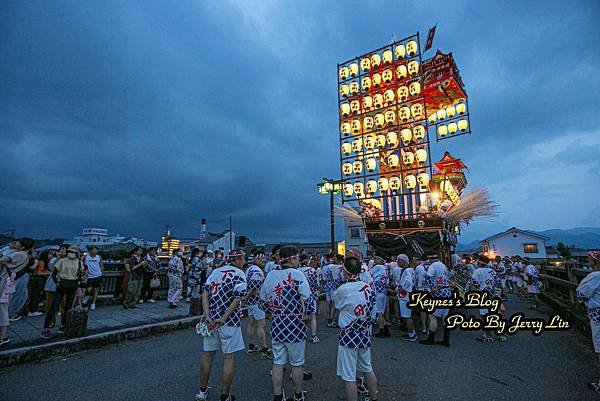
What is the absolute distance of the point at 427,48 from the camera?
15648 millimetres

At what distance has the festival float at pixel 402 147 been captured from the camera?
11.7 m

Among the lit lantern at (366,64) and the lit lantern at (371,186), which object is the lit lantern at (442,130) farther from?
the lit lantern at (366,64)

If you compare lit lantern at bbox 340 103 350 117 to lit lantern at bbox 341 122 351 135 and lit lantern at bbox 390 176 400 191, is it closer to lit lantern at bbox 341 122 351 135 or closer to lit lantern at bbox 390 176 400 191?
lit lantern at bbox 341 122 351 135

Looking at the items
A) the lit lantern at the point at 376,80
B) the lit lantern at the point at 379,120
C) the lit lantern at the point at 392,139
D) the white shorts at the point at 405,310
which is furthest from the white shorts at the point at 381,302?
the lit lantern at the point at 376,80

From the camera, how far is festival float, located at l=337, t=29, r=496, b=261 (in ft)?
38.5

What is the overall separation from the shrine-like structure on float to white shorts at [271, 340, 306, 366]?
914cm

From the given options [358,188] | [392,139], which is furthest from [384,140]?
[358,188]

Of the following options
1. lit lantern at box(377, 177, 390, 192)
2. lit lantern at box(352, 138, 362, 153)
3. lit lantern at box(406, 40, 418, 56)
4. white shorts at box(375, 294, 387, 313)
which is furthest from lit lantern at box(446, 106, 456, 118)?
white shorts at box(375, 294, 387, 313)

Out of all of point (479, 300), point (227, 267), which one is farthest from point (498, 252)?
point (227, 267)

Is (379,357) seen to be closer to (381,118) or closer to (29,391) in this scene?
(29,391)

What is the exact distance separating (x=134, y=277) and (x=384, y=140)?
43.0 feet

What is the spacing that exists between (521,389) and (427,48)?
1662 cm

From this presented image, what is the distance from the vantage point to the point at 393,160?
14180mm

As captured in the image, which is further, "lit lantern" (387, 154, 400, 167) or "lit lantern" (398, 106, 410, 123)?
"lit lantern" (398, 106, 410, 123)
